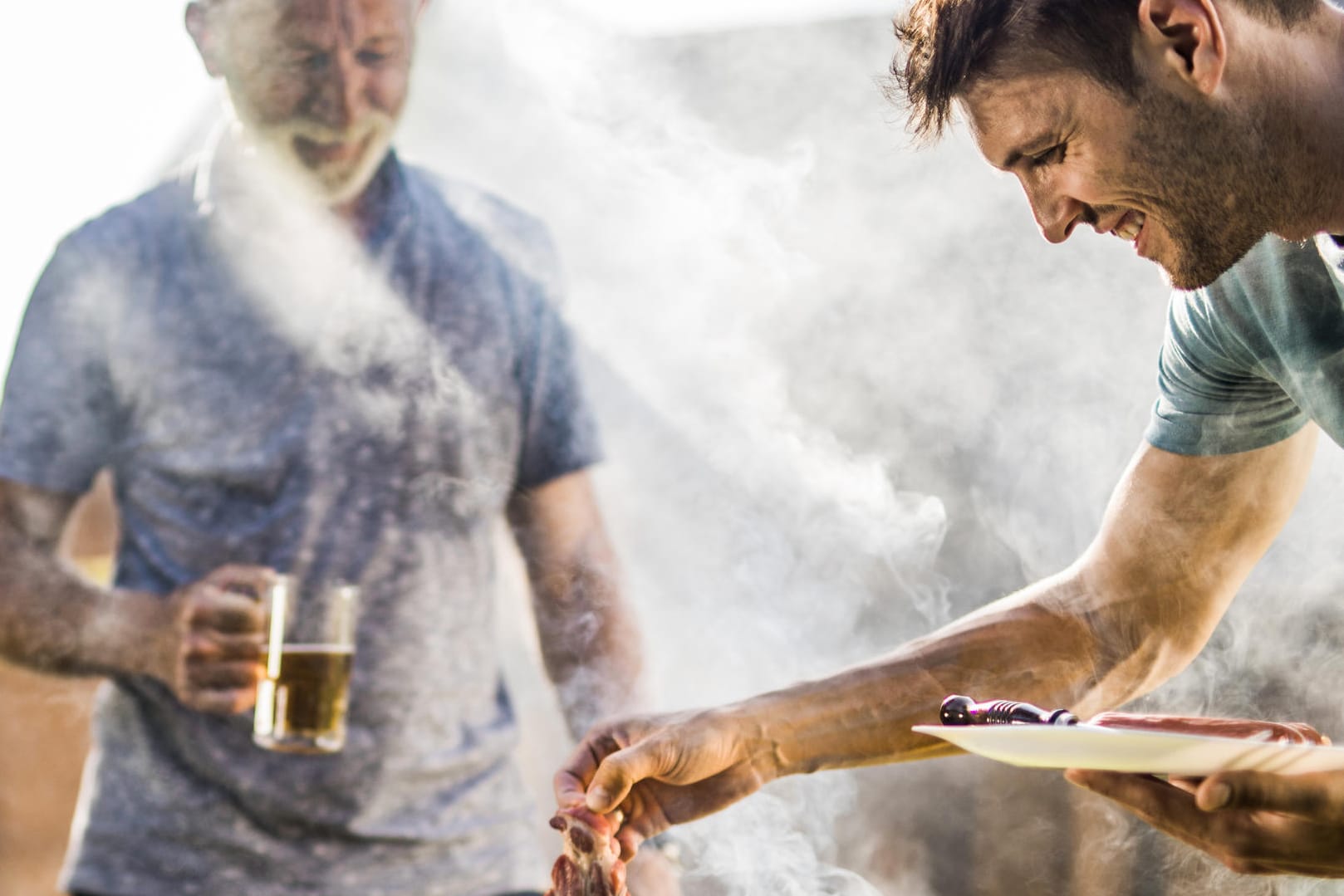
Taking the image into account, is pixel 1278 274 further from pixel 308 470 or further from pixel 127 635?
pixel 127 635

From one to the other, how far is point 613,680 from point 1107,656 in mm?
854

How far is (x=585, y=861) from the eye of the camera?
1.10 m

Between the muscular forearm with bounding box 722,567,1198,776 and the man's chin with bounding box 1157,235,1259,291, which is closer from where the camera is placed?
the man's chin with bounding box 1157,235,1259,291

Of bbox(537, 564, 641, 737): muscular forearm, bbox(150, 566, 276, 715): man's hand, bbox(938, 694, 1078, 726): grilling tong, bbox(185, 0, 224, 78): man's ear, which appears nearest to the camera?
bbox(938, 694, 1078, 726): grilling tong

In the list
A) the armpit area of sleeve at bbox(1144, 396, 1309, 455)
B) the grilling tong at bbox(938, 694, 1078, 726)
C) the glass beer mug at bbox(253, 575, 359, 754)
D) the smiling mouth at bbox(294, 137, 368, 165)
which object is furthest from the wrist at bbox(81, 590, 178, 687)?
the armpit area of sleeve at bbox(1144, 396, 1309, 455)

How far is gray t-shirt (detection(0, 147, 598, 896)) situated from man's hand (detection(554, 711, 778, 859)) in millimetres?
621

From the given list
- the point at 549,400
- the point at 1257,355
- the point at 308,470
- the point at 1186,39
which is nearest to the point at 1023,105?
the point at 1186,39

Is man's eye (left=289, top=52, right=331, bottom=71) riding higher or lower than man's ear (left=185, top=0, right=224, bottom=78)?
lower

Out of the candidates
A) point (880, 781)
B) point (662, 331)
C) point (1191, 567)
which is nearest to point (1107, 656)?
point (1191, 567)

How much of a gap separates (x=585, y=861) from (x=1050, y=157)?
0.89 meters

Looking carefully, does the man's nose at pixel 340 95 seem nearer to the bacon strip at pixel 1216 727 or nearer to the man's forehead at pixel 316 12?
the man's forehead at pixel 316 12

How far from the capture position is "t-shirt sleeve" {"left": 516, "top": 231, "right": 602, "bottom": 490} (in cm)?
191

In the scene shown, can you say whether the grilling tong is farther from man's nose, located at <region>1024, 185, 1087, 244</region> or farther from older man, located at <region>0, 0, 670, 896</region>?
older man, located at <region>0, 0, 670, 896</region>

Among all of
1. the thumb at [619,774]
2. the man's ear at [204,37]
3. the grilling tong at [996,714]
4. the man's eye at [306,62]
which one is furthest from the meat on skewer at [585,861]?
the man's ear at [204,37]
